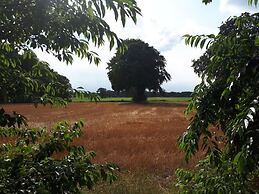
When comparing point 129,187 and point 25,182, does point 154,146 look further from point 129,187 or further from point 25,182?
point 25,182

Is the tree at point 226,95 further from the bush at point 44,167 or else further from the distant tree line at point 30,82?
the distant tree line at point 30,82

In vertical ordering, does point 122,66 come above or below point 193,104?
above

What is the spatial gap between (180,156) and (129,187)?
4.31 m

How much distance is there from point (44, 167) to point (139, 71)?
82.7 m

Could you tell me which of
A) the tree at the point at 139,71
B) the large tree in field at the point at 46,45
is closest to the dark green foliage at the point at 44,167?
the large tree in field at the point at 46,45

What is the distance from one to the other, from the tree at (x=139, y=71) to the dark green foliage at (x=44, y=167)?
8047 centimetres

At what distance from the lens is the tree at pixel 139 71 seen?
8575 centimetres

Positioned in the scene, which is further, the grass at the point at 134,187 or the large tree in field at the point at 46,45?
the grass at the point at 134,187

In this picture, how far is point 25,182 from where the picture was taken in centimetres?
299

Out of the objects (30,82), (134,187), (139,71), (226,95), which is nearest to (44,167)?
(30,82)

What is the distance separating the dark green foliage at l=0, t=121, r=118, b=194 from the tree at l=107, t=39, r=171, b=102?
80.5 m

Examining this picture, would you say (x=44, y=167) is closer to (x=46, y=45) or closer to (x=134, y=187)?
(x=46, y=45)

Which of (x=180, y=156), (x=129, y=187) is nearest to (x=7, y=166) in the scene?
(x=129, y=187)

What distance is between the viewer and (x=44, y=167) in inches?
129
